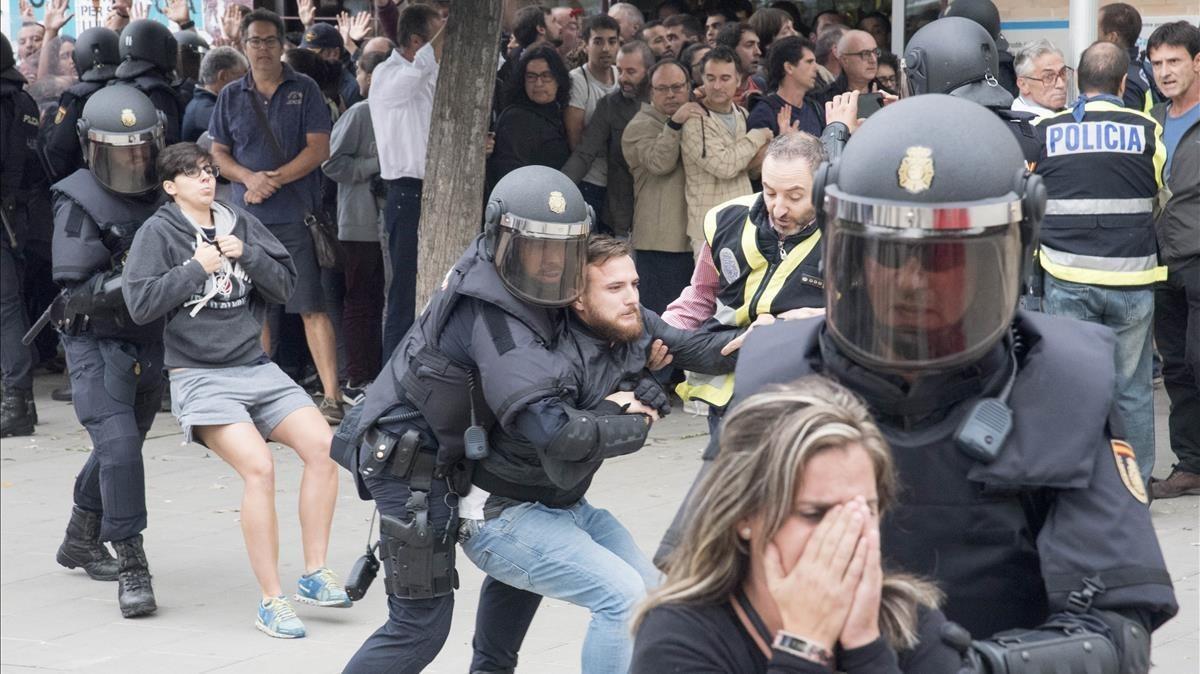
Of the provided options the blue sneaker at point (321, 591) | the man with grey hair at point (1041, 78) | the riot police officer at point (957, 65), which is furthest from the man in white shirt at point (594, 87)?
the riot police officer at point (957, 65)

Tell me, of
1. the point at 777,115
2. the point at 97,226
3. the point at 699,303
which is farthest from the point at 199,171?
the point at 777,115

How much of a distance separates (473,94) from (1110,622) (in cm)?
655

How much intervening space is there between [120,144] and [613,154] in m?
3.58

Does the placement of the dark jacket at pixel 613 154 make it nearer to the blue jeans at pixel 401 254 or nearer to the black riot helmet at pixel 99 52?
the blue jeans at pixel 401 254

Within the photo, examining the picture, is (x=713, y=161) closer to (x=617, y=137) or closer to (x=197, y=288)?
(x=617, y=137)

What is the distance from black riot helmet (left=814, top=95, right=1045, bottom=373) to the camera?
2.20m

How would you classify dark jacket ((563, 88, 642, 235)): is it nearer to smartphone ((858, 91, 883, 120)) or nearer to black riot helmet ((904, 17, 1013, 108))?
smartphone ((858, 91, 883, 120))

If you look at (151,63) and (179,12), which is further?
(179,12)

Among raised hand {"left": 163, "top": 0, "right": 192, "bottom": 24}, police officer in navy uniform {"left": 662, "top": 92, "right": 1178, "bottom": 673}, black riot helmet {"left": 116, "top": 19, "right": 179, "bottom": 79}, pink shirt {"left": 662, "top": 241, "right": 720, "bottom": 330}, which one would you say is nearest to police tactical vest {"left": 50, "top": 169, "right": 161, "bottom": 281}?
pink shirt {"left": 662, "top": 241, "right": 720, "bottom": 330}

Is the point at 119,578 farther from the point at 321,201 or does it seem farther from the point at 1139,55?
the point at 1139,55

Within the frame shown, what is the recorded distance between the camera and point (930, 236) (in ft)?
7.20

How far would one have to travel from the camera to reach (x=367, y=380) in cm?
1012

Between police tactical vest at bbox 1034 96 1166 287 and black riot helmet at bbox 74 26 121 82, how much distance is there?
17.3 ft

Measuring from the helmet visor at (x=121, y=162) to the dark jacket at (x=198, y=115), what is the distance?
11.3 feet
